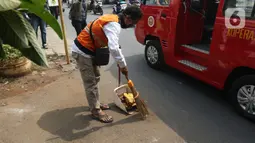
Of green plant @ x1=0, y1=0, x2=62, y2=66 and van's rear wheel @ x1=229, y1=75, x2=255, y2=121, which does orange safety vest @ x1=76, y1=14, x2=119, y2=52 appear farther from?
green plant @ x1=0, y1=0, x2=62, y2=66

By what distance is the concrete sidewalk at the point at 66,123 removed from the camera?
9.50 feet

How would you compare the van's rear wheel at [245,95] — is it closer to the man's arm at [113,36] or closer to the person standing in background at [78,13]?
the man's arm at [113,36]

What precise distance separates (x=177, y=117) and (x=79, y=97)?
1564mm

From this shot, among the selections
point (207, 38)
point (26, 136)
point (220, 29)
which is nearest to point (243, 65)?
point (220, 29)

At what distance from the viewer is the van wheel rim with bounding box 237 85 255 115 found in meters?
3.06

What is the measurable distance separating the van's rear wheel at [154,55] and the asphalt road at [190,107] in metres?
0.14

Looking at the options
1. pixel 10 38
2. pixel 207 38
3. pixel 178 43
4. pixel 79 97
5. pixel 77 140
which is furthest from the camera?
pixel 207 38

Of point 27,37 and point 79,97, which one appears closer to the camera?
point 27,37

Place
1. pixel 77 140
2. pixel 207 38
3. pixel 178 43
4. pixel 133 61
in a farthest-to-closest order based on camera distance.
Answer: pixel 133 61
pixel 207 38
pixel 178 43
pixel 77 140

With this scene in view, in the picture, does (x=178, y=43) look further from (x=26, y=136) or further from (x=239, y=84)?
(x=26, y=136)

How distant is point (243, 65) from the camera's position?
9.86 feet

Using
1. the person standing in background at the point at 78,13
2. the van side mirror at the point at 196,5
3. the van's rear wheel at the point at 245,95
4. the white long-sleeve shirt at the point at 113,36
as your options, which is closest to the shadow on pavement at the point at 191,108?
the van's rear wheel at the point at 245,95

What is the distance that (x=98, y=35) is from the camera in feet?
9.79

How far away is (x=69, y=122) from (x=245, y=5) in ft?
8.78
